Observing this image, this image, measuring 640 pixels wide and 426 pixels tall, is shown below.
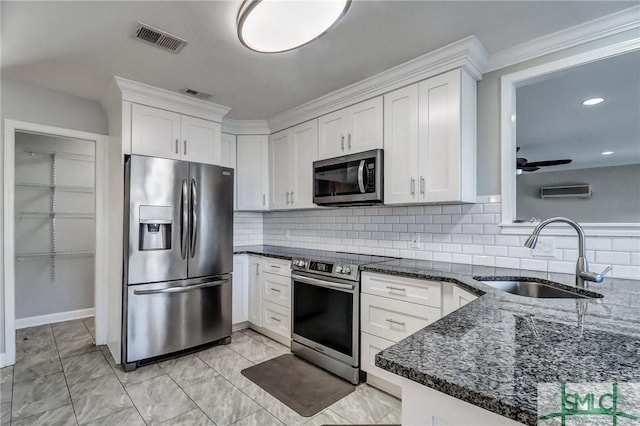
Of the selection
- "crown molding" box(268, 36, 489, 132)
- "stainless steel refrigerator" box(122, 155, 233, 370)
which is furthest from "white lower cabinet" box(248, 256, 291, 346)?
"crown molding" box(268, 36, 489, 132)

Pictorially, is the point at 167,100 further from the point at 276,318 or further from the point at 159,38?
the point at 276,318

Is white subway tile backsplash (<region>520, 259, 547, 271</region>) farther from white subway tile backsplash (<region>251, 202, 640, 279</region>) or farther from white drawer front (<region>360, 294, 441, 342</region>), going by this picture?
white drawer front (<region>360, 294, 441, 342</region>)

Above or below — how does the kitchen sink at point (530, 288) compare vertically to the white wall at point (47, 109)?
below

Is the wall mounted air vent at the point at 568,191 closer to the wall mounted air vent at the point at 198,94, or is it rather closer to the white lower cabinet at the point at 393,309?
the white lower cabinet at the point at 393,309

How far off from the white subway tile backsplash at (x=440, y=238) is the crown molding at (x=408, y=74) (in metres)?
1.01

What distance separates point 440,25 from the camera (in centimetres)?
195

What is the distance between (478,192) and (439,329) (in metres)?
1.75

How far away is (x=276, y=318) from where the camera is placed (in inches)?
126

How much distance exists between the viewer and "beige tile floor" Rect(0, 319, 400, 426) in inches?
78.6

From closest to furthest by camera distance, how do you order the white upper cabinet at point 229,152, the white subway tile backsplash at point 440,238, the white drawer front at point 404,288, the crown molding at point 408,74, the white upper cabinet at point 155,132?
the white subway tile backsplash at point 440,238 < the white drawer front at point 404,288 < the crown molding at point 408,74 < the white upper cabinet at point 155,132 < the white upper cabinet at point 229,152

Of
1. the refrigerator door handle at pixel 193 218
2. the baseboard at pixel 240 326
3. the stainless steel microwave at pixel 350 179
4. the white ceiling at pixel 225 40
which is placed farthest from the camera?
the baseboard at pixel 240 326

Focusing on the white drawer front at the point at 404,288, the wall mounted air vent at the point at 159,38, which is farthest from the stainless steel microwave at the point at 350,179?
the wall mounted air vent at the point at 159,38

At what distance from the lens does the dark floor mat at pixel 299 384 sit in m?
2.19

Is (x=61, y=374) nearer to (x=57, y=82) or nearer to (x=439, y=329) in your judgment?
(x=57, y=82)
